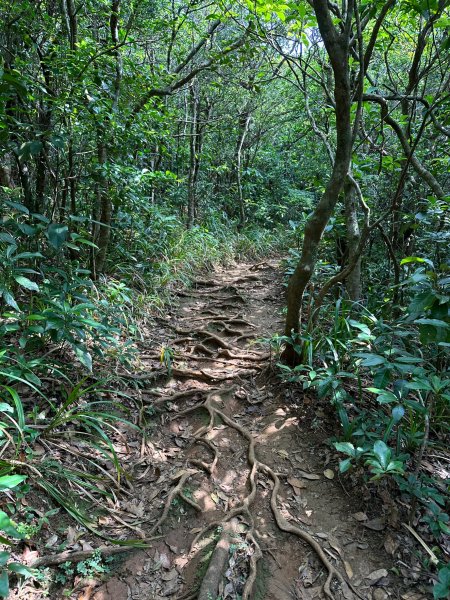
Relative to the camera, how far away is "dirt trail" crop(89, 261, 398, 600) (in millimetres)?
2262

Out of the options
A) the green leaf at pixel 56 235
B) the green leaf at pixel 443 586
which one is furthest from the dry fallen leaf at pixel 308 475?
the green leaf at pixel 56 235

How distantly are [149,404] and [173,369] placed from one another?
607mm

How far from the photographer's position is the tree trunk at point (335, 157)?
9.48 feet

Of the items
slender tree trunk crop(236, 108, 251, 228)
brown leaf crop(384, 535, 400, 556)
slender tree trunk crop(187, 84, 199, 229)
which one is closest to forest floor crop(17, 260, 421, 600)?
brown leaf crop(384, 535, 400, 556)

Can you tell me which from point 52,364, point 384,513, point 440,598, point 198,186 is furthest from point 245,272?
point 440,598

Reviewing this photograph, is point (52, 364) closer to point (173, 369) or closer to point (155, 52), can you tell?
point (173, 369)

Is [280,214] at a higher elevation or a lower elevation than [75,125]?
lower

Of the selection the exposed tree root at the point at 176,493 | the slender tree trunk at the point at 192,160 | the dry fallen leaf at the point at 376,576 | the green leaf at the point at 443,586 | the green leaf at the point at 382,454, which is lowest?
the exposed tree root at the point at 176,493

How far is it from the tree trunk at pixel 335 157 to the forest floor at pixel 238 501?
0.73 m

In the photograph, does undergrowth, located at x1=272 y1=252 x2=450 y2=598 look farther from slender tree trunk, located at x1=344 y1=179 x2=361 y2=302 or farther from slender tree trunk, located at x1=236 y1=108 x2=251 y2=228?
slender tree trunk, located at x1=236 y1=108 x2=251 y2=228

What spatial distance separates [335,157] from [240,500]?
112 inches

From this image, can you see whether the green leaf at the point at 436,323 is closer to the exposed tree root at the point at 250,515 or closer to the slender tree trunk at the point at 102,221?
the exposed tree root at the point at 250,515

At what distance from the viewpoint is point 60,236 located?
293cm

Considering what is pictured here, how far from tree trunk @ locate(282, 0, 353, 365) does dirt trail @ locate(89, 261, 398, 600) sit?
30.2 inches
